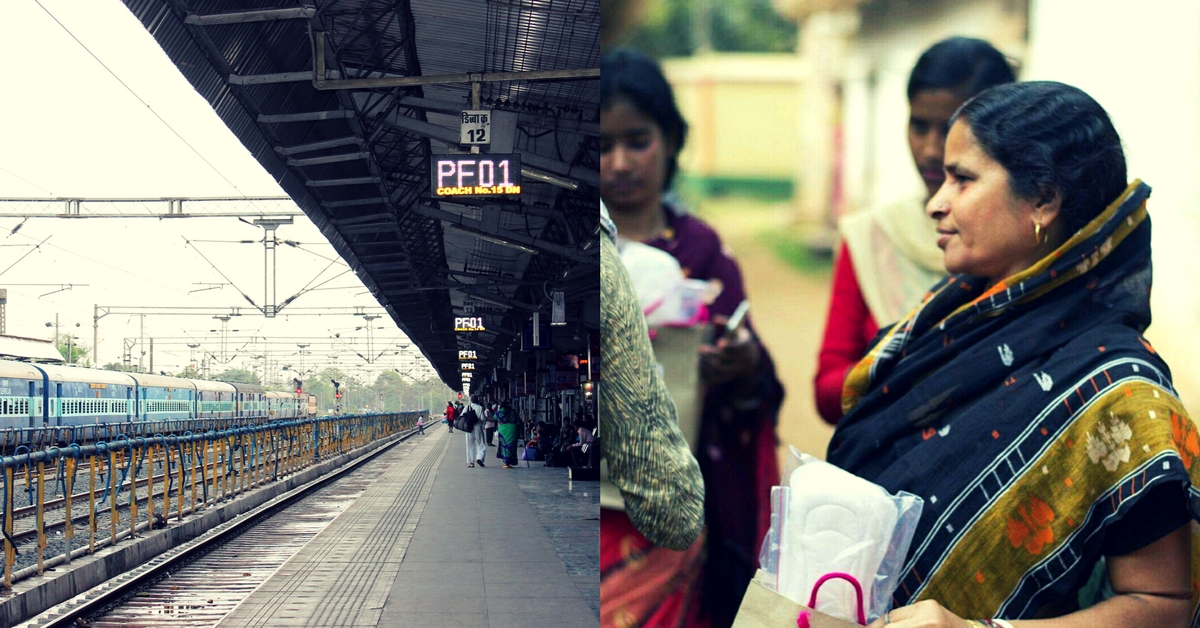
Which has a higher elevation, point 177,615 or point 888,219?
point 888,219

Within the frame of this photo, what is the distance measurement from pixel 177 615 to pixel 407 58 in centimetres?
628

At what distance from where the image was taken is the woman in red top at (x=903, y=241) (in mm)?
1982

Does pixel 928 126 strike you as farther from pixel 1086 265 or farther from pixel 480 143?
pixel 480 143

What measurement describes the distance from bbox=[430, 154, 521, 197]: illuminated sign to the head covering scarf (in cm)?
1008

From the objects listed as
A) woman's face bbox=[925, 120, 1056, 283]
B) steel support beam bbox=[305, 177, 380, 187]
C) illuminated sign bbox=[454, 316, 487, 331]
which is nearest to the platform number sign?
steel support beam bbox=[305, 177, 380, 187]

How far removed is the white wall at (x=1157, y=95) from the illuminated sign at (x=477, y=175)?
1009 cm

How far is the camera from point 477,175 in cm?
1190

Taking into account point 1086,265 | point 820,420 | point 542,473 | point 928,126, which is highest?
point 928,126

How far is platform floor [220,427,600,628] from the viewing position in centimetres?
866

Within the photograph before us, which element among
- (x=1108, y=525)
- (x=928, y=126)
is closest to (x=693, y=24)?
(x=928, y=126)

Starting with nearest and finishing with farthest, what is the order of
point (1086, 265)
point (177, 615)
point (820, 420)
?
point (1086, 265) < point (820, 420) < point (177, 615)

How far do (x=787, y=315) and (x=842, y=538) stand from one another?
1.41 ft

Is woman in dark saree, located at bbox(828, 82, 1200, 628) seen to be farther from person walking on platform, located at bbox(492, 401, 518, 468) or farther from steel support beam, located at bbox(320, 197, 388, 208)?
person walking on platform, located at bbox(492, 401, 518, 468)

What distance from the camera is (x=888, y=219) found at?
2.02 m
